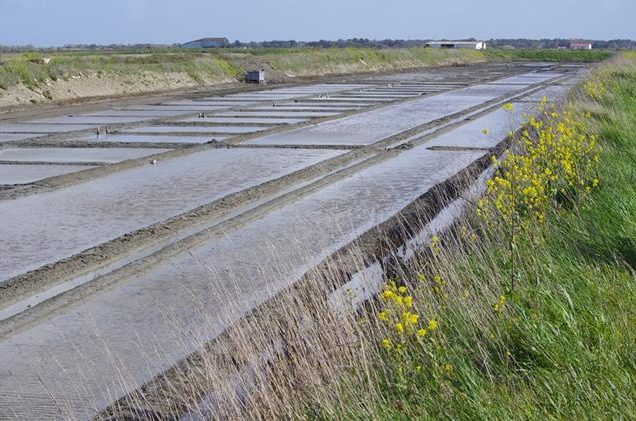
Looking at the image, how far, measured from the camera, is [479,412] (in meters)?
4.52

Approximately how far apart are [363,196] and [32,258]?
4.93m

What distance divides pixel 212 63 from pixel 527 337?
163 feet

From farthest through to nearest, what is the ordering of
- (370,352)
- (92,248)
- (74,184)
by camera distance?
(74,184)
(92,248)
(370,352)

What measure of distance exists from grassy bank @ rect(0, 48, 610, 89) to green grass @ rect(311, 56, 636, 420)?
2950 cm

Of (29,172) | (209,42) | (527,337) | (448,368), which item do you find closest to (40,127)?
(29,172)

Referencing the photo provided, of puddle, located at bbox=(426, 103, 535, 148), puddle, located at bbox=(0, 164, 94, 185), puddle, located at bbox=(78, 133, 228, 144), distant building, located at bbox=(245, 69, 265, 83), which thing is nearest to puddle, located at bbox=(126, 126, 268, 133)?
puddle, located at bbox=(78, 133, 228, 144)

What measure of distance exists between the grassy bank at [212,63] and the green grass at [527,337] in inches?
1161

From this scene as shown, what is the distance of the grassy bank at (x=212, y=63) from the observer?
1503 inches

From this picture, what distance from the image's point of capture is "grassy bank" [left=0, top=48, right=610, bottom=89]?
38188mm

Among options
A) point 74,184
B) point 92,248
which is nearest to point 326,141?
point 74,184

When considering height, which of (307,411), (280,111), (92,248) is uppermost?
(307,411)

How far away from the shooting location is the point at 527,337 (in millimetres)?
5441

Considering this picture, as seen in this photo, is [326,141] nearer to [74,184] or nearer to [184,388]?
[74,184]

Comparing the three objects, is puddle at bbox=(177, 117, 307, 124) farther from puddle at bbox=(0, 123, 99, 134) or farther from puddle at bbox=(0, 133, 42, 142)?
puddle at bbox=(0, 133, 42, 142)
